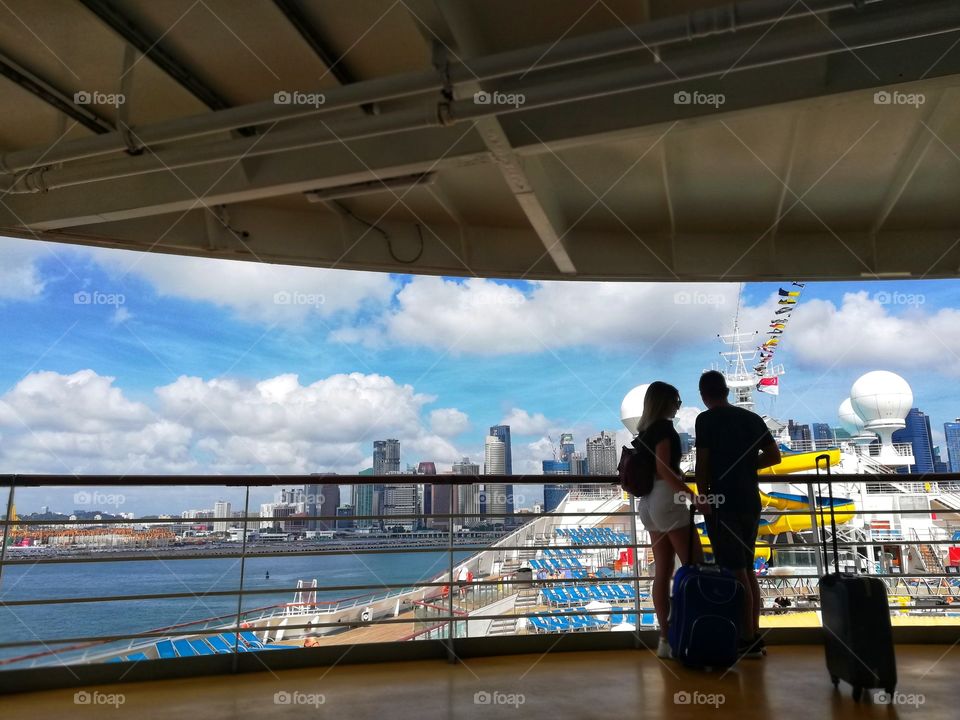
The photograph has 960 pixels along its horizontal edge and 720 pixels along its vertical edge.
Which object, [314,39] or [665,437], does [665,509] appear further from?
[314,39]

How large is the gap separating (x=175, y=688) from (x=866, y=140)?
12.4ft

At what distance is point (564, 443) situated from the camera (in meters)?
22.4

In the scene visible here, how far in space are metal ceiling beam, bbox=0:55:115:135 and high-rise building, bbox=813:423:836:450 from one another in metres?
17.7

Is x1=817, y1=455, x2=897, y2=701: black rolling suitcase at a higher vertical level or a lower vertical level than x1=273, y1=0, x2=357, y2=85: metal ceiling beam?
lower

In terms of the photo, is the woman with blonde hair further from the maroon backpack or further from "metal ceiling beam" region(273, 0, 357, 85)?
"metal ceiling beam" region(273, 0, 357, 85)

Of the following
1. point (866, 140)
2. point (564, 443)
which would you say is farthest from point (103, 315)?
point (866, 140)

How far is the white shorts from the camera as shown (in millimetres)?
2355

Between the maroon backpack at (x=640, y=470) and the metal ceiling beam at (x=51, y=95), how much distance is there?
9.37 ft

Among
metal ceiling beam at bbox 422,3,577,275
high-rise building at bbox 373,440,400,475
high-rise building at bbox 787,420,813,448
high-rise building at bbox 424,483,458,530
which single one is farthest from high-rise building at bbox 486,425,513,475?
high-rise building at bbox 424,483,458,530

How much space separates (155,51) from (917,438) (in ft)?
74.0

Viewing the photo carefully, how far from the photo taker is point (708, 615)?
2166mm

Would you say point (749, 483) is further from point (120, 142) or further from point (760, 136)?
point (120, 142)

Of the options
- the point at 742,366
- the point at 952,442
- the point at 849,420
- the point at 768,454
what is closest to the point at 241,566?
the point at 768,454

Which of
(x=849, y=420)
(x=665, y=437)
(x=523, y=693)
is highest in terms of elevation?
(x=849, y=420)
